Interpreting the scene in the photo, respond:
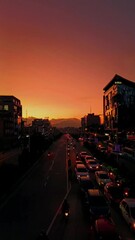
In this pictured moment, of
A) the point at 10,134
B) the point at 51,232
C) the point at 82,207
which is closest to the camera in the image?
the point at 51,232

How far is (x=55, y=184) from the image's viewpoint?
112ft

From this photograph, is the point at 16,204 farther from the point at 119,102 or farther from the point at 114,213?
the point at 119,102

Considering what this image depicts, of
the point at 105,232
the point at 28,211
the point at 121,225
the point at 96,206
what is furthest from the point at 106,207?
the point at 28,211

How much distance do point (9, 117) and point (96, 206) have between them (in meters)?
104

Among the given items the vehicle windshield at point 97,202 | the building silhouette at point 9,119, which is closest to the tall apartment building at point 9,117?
the building silhouette at point 9,119

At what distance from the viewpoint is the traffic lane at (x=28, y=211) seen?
18.7 meters

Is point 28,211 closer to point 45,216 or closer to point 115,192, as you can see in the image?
point 45,216

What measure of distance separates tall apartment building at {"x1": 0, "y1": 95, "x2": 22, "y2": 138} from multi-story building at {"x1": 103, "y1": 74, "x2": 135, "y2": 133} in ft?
123

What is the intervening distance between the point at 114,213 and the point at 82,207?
287 cm

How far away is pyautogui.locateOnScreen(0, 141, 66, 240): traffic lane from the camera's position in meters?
18.7

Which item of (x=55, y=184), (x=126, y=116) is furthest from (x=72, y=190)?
(x=126, y=116)

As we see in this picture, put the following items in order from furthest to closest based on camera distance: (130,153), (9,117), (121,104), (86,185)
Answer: (9,117)
(121,104)
(130,153)
(86,185)

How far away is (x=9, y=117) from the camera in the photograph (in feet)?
401

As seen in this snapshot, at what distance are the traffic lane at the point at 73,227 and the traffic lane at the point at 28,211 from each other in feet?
2.77
